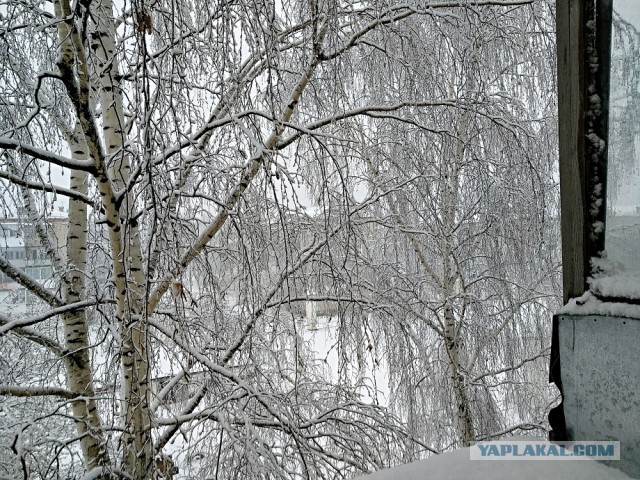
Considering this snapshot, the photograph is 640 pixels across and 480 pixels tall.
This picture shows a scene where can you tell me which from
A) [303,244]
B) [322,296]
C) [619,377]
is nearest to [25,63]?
[303,244]


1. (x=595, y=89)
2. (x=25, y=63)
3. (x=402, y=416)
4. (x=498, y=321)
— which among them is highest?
(x=25, y=63)

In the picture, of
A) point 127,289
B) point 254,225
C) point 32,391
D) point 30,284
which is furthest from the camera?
point 30,284

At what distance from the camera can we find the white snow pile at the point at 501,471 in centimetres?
73

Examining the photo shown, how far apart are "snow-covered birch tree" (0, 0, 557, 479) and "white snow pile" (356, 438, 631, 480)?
893mm

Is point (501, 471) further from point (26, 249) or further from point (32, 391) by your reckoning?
point (26, 249)

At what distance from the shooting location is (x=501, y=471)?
2.45 feet

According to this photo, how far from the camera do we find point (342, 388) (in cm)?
254

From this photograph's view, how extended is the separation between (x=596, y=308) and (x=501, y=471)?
352 millimetres

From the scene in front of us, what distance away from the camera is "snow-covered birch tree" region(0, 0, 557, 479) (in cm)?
178

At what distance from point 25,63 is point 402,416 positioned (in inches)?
188

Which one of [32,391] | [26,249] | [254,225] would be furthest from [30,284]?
[254,225]

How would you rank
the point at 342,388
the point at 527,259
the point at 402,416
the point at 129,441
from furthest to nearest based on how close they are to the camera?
the point at 402,416 < the point at 527,259 < the point at 342,388 < the point at 129,441

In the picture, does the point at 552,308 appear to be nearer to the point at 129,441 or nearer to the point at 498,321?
the point at 498,321

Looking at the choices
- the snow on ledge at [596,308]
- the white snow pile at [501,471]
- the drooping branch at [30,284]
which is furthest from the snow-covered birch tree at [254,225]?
the snow on ledge at [596,308]
